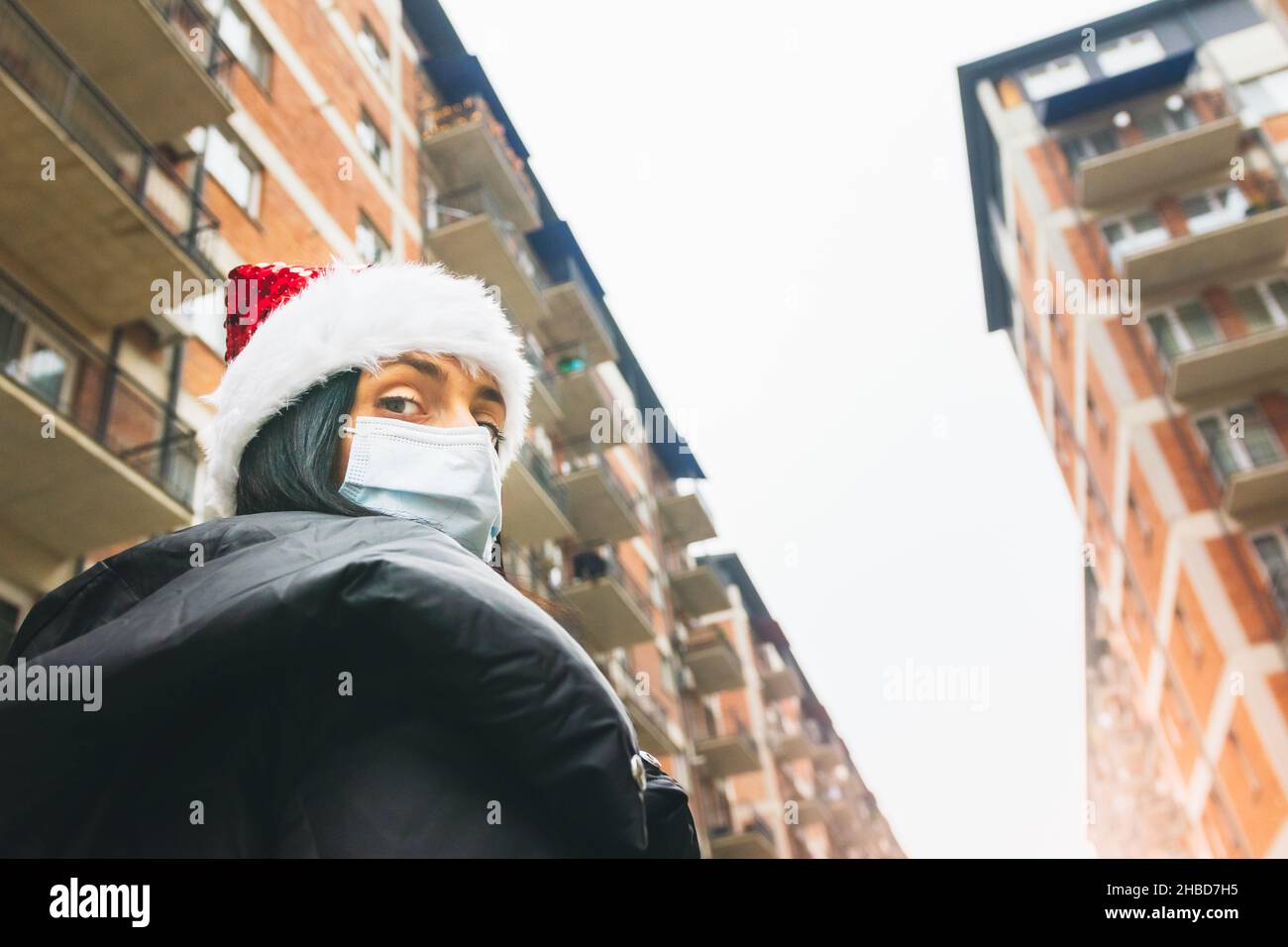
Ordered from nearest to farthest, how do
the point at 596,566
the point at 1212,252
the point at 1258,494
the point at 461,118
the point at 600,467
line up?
the point at 1258,494 < the point at 1212,252 < the point at 461,118 < the point at 596,566 < the point at 600,467

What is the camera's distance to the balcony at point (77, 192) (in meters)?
9.06

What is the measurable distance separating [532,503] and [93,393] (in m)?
10.1

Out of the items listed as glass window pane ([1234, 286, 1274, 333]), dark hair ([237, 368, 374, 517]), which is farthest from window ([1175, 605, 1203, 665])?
dark hair ([237, 368, 374, 517])

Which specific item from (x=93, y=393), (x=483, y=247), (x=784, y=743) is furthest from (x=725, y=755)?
(x=93, y=393)

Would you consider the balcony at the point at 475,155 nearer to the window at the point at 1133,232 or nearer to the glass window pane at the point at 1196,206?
the window at the point at 1133,232

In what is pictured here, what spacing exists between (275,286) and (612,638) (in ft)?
66.7

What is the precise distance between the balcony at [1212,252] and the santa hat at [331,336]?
68.8 ft

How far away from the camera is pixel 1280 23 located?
23.0 metres

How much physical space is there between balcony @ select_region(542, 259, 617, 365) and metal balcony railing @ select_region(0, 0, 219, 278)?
1364 centimetres

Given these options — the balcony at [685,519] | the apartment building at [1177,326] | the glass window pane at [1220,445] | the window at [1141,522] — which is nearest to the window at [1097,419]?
the apartment building at [1177,326]

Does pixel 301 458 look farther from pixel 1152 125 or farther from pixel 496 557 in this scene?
pixel 1152 125

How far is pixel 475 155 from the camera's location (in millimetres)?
20516

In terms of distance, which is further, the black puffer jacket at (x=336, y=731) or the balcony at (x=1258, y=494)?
the balcony at (x=1258, y=494)
